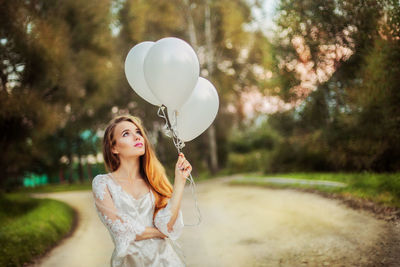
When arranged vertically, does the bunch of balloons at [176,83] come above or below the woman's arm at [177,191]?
above

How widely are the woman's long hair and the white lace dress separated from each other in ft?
0.29

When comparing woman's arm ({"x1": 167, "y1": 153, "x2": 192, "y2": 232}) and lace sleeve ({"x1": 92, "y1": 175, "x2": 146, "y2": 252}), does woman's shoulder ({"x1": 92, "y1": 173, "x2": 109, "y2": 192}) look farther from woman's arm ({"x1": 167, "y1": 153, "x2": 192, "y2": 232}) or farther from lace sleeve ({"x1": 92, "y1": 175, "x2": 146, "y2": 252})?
woman's arm ({"x1": 167, "y1": 153, "x2": 192, "y2": 232})

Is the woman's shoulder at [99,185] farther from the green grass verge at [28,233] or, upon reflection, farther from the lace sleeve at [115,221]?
the green grass verge at [28,233]

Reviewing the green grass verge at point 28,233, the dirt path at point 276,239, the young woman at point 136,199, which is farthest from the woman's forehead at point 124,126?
the green grass verge at point 28,233

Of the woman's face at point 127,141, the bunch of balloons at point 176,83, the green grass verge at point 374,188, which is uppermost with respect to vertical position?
the bunch of balloons at point 176,83

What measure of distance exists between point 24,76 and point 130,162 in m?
8.50

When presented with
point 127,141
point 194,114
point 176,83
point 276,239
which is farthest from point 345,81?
point 127,141

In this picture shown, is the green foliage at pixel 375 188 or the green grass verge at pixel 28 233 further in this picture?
the green foliage at pixel 375 188

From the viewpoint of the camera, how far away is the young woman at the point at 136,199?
8.02 ft

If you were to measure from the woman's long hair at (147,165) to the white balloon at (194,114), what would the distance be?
499 millimetres

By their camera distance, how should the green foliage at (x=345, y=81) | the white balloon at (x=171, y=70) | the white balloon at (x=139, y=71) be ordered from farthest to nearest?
the green foliage at (x=345, y=81) < the white balloon at (x=139, y=71) < the white balloon at (x=171, y=70)

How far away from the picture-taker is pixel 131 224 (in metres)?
2.44

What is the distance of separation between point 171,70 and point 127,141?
68cm

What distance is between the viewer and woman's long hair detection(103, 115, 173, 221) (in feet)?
8.84
